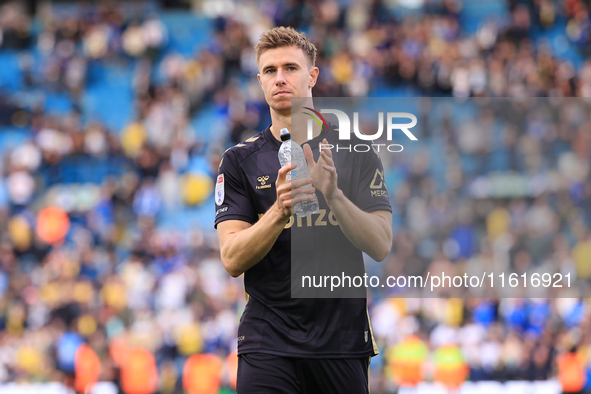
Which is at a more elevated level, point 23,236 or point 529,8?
point 529,8

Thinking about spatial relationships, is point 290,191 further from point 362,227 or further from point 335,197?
point 362,227

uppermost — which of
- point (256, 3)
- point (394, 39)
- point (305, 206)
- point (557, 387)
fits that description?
point (256, 3)

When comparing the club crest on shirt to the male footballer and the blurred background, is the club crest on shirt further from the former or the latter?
the blurred background

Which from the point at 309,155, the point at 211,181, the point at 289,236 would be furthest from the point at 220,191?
the point at 211,181

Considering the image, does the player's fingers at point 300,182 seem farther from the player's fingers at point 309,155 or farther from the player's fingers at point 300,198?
the player's fingers at point 309,155

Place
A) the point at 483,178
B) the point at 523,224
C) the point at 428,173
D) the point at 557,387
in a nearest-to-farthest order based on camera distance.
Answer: the point at 428,173 < the point at 483,178 < the point at 523,224 < the point at 557,387

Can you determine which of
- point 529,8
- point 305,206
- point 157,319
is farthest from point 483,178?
point 529,8

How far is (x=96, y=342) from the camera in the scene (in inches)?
490

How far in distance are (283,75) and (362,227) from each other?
3.01 ft

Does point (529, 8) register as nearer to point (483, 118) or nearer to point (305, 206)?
point (483, 118)

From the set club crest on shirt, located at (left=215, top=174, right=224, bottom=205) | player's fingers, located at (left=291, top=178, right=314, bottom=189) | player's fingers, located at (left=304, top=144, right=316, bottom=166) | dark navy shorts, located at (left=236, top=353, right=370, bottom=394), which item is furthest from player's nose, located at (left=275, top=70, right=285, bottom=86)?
dark navy shorts, located at (left=236, top=353, right=370, bottom=394)

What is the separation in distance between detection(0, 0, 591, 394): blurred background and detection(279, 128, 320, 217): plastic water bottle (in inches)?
41.0

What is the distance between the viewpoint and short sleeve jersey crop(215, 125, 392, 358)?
3566mm

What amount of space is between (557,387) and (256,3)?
13.5 meters
